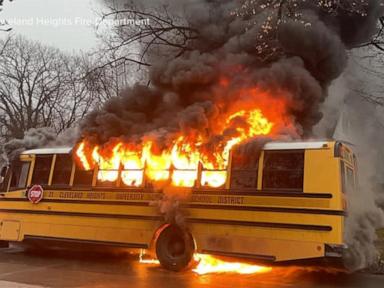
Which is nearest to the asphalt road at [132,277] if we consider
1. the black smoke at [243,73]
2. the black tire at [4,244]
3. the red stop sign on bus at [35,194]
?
the red stop sign on bus at [35,194]

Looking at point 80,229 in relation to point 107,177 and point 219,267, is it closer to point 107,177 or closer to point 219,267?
point 107,177

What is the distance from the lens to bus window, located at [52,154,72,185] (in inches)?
439

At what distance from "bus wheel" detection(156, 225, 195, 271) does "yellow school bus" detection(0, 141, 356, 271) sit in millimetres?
21

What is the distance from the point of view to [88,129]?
11.4 meters

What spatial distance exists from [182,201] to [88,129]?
3.32m

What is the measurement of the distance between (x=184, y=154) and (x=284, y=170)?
2.22m

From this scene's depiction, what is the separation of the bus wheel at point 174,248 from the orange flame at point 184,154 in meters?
1.04

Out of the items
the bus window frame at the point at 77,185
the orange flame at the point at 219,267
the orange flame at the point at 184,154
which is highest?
the orange flame at the point at 184,154

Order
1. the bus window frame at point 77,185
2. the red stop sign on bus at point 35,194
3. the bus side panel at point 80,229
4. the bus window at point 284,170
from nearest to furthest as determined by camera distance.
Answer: the bus window at point 284,170, the bus side panel at point 80,229, the bus window frame at point 77,185, the red stop sign on bus at point 35,194

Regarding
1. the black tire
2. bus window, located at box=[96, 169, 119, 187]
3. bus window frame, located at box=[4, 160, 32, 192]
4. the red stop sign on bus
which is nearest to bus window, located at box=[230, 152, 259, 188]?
bus window, located at box=[96, 169, 119, 187]

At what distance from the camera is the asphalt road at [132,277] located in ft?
27.0

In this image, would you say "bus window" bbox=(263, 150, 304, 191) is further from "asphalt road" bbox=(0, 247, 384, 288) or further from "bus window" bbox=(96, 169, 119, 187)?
"bus window" bbox=(96, 169, 119, 187)

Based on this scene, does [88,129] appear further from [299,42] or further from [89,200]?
[299,42]

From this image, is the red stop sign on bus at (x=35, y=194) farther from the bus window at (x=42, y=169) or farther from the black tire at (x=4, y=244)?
the black tire at (x=4, y=244)
